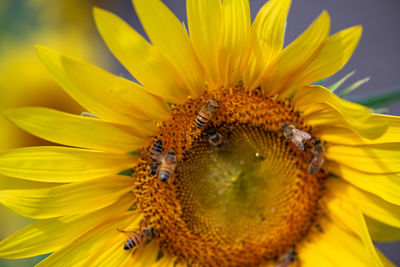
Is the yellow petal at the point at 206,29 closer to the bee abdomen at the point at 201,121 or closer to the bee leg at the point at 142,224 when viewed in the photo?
the bee abdomen at the point at 201,121

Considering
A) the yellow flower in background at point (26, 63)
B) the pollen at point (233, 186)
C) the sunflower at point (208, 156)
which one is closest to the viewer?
the sunflower at point (208, 156)

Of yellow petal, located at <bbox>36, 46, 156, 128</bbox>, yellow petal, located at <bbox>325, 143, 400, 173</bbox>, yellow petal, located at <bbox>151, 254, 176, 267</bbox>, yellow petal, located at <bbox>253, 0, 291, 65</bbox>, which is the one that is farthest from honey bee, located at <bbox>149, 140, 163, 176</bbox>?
yellow petal, located at <bbox>325, 143, 400, 173</bbox>

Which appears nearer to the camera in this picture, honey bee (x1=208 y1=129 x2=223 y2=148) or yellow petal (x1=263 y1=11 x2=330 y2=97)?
yellow petal (x1=263 y1=11 x2=330 y2=97)

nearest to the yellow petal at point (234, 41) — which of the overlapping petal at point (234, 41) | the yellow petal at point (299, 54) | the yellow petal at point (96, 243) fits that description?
the overlapping petal at point (234, 41)

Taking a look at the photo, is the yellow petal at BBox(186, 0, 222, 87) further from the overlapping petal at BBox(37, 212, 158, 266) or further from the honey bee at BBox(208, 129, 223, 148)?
the overlapping petal at BBox(37, 212, 158, 266)

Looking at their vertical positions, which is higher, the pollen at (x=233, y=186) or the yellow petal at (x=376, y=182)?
the pollen at (x=233, y=186)

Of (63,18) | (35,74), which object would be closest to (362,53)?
(63,18)

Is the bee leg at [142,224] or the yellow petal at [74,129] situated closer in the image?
the yellow petal at [74,129]

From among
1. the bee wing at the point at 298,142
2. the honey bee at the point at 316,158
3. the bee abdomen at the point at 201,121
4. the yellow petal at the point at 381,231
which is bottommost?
the yellow petal at the point at 381,231
